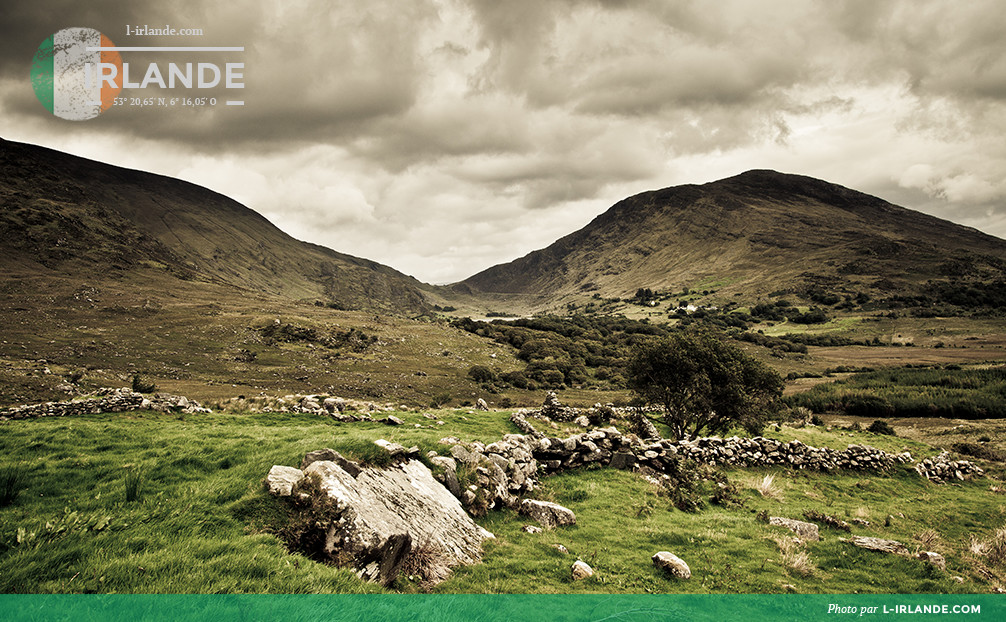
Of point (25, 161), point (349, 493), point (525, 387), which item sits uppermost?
point (25, 161)

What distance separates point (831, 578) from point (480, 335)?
7590cm

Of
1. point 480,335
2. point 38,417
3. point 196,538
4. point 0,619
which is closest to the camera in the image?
point 0,619

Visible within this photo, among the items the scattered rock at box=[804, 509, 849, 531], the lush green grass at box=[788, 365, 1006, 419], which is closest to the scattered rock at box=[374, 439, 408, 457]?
the scattered rock at box=[804, 509, 849, 531]

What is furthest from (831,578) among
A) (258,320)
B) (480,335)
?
(480,335)

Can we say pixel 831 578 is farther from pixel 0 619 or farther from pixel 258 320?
pixel 258 320

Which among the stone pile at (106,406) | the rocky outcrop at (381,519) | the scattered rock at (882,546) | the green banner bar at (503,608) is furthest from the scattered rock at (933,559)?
the stone pile at (106,406)

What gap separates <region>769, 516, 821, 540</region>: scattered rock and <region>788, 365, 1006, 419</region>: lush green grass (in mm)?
44794

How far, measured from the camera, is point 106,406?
57.0ft

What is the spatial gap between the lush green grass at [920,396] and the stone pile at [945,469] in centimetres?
2799

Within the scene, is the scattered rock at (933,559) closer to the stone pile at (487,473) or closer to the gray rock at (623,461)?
the gray rock at (623,461)

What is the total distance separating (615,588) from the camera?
8.18 metres

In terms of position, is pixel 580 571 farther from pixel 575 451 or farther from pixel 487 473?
pixel 575 451

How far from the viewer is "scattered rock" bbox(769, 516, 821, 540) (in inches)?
461

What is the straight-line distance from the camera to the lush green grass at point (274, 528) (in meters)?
5.68
